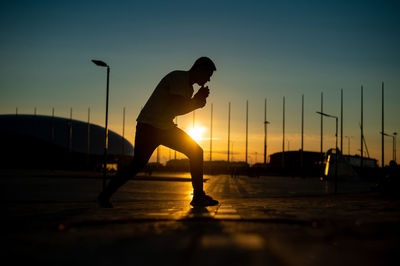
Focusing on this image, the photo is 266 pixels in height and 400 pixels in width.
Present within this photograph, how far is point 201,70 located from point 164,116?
2.54 feet

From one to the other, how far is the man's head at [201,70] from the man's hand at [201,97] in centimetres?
13

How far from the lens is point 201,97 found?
17.0 ft

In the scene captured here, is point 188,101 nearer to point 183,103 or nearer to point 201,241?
point 183,103

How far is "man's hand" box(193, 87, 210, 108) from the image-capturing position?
515 cm

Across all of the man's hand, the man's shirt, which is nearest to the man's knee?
the man's shirt

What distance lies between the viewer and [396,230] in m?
3.13

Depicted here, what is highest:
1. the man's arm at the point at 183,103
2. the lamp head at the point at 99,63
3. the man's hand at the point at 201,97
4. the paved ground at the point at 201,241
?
the lamp head at the point at 99,63

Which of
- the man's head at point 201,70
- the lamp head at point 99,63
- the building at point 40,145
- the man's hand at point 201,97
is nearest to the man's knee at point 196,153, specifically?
the man's hand at point 201,97

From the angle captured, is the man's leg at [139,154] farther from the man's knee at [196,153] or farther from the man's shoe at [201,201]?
the man's shoe at [201,201]

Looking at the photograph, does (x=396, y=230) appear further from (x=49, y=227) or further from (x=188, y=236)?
(x=49, y=227)

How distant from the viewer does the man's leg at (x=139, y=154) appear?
500 centimetres

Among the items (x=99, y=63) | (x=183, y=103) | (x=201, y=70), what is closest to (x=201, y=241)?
(x=183, y=103)

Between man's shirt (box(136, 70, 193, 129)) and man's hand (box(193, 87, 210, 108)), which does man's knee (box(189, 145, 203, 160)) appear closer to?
man's shirt (box(136, 70, 193, 129))

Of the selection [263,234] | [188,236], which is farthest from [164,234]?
[263,234]
